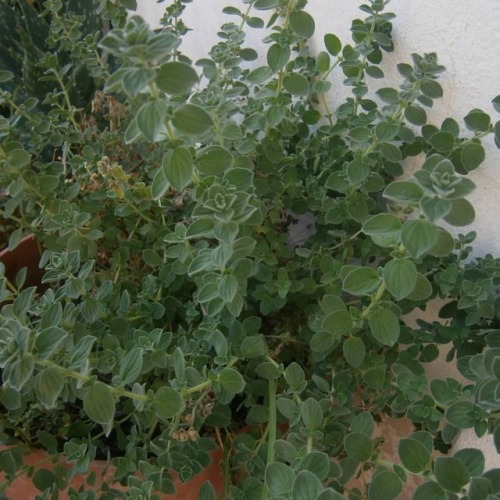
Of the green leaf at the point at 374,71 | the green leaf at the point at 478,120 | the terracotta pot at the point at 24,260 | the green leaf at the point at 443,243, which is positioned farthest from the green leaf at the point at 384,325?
the terracotta pot at the point at 24,260

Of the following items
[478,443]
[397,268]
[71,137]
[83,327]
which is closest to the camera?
[397,268]

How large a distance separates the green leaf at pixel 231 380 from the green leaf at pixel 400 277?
0.57 feet

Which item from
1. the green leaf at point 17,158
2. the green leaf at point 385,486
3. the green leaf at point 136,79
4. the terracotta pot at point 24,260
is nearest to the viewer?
the green leaf at point 136,79

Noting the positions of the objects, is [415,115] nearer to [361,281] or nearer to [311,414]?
[361,281]

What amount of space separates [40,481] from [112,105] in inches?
21.1

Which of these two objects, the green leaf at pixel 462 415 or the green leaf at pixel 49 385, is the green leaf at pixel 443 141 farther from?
the green leaf at pixel 49 385

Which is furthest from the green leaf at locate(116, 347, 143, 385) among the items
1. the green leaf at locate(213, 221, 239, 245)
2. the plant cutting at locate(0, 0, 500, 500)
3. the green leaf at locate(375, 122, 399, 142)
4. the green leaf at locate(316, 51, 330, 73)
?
the green leaf at locate(316, 51, 330, 73)

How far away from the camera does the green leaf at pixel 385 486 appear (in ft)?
1.52

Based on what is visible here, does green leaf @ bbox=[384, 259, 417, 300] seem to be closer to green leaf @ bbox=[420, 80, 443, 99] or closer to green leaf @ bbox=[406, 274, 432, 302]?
green leaf @ bbox=[406, 274, 432, 302]

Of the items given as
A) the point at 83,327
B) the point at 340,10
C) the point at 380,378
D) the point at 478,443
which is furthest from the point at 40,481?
the point at 340,10

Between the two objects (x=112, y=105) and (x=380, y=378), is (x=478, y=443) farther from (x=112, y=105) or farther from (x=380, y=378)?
(x=112, y=105)

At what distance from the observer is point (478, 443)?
0.71 meters

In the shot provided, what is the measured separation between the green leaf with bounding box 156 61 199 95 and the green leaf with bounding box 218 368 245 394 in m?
0.27

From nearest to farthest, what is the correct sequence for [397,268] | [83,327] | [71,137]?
[397,268] < [83,327] < [71,137]
